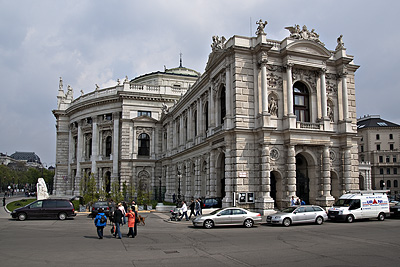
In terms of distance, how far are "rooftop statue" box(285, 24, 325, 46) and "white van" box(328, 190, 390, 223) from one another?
49.4 ft

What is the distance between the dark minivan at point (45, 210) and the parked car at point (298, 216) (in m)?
15.6

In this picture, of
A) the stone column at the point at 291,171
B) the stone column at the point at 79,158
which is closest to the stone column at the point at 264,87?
the stone column at the point at 291,171

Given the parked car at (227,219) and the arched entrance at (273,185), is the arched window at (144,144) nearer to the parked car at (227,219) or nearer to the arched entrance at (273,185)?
the arched entrance at (273,185)

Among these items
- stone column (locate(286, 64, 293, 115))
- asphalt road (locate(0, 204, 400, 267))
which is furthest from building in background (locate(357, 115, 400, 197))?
asphalt road (locate(0, 204, 400, 267))

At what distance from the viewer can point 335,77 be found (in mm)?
34812

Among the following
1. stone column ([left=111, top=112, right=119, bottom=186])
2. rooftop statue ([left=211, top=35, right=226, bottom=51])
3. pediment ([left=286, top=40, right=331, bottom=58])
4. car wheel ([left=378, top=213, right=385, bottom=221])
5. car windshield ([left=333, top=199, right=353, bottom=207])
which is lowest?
car wheel ([left=378, top=213, right=385, bottom=221])

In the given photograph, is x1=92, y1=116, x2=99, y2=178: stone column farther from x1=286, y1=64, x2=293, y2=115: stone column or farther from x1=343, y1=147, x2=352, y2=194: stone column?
x1=343, y1=147, x2=352, y2=194: stone column

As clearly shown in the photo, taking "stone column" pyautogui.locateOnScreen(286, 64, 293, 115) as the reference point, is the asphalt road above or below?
below

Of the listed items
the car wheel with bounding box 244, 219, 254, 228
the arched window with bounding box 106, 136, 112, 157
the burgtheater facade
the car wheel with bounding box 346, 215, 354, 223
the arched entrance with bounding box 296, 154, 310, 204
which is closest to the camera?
the car wheel with bounding box 244, 219, 254, 228

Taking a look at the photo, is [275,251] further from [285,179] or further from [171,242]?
[285,179]

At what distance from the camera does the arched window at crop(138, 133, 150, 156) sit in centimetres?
5844

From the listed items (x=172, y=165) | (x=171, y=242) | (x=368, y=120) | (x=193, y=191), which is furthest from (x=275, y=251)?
(x=368, y=120)

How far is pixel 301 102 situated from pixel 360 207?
11679 millimetres

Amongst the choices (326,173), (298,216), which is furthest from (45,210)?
(326,173)
